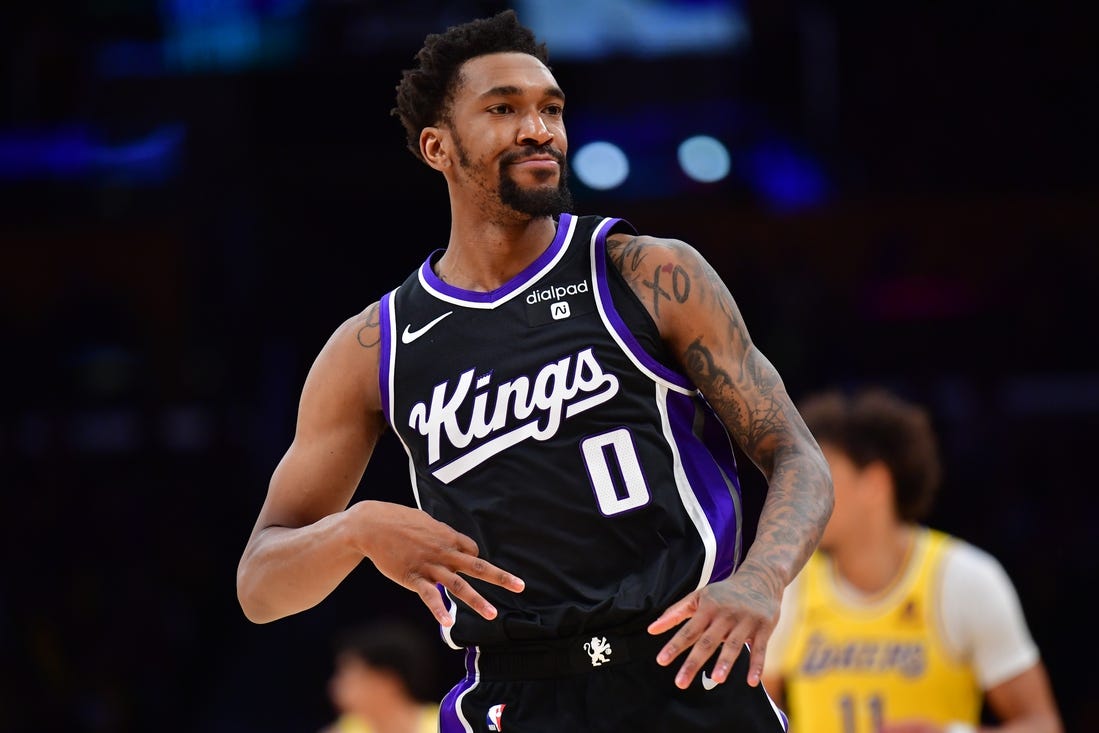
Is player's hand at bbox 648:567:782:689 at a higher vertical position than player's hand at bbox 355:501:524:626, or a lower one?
lower

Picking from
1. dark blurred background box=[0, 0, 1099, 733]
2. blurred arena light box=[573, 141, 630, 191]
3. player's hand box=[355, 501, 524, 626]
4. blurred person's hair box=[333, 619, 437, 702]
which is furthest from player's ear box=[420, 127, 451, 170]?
blurred arena light box=[573, 141, 630, 191]

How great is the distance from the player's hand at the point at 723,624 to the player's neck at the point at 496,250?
40.6 inches

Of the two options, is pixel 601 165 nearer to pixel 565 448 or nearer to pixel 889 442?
pixel 889 442

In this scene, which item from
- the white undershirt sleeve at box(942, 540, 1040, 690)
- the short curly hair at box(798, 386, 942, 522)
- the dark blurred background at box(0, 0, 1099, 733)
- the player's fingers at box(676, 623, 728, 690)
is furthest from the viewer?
the dark blurred background at box(0, 0, 1099, 733)

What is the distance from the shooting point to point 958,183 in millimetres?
13062

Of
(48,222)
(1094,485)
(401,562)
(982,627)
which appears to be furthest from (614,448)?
(48,222)

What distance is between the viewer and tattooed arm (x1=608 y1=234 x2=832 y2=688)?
9.70 feet

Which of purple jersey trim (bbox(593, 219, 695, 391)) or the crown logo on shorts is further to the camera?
purple jersey trim (bbox(593, 219, 695, 391))

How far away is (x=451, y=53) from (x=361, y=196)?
37.0 ft

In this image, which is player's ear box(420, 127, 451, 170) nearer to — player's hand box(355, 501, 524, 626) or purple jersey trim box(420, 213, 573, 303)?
purple jersey trim box(420, 213, 573, 303)

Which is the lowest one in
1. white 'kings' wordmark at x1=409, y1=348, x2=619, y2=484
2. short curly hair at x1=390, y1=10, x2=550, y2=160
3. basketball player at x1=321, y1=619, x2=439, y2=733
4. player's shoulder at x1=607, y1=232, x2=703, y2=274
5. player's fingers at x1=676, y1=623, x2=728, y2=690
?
basketball player at x1=321, y1=619, x2=439, y2=733

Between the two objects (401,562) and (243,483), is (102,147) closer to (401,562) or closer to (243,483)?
(243,483)

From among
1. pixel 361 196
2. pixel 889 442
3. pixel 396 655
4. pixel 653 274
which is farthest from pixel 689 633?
pixel 361 196

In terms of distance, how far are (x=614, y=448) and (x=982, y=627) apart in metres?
2.27
